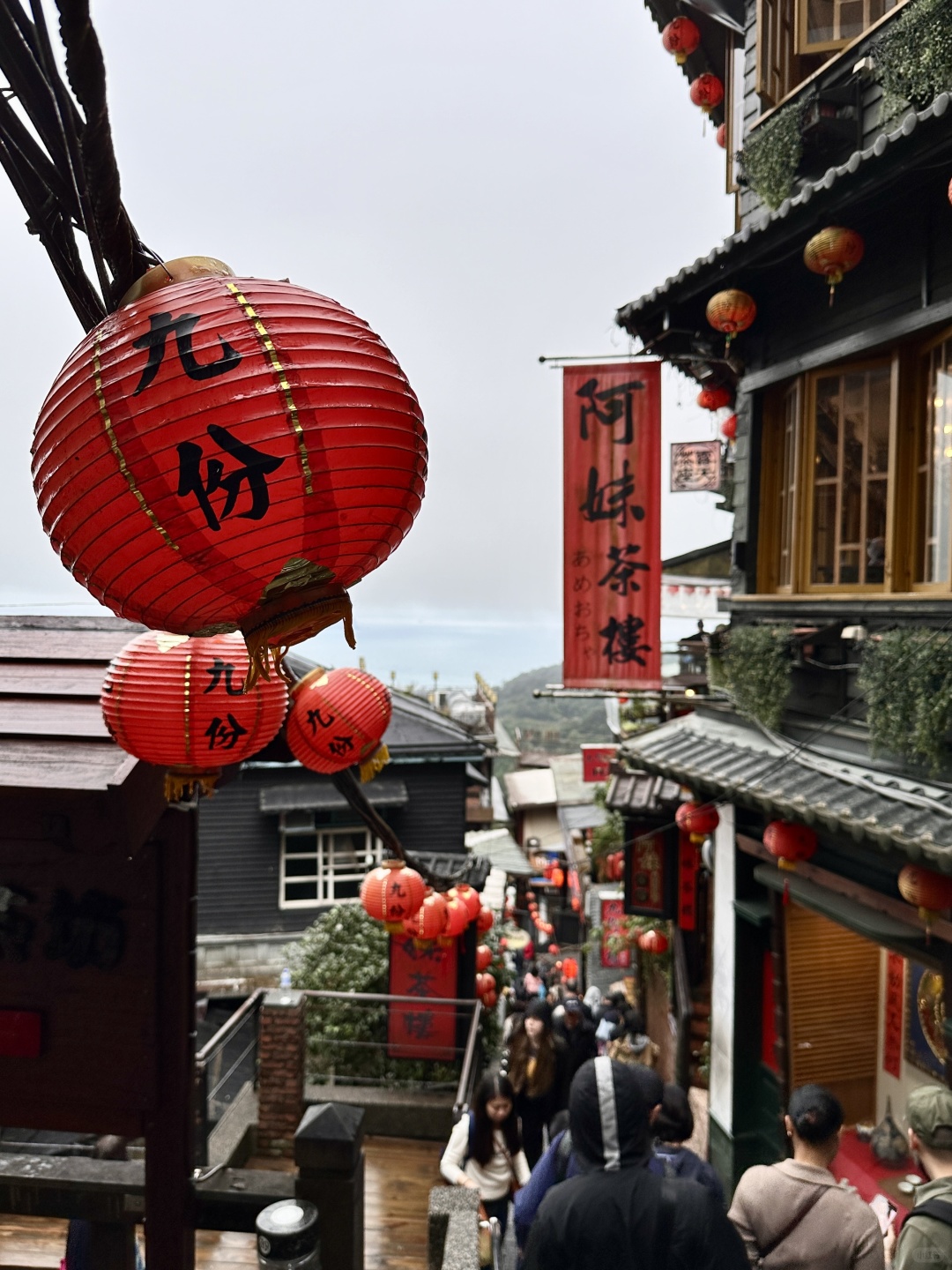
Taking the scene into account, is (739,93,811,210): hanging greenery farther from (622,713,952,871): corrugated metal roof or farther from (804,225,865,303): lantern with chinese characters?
(622,713,952,871): corrugated metal roof

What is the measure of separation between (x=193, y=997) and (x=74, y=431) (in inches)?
143

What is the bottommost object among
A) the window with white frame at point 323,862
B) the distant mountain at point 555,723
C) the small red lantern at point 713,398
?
the distant mountain at point 555,723

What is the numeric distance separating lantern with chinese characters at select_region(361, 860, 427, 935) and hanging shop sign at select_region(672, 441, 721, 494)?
315 inches

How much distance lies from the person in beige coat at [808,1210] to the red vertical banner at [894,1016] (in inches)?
212

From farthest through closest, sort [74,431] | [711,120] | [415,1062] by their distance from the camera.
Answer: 1. [711,120]
2. [415,1062]
3. [74,431]

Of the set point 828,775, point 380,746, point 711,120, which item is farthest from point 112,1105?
point 711,120

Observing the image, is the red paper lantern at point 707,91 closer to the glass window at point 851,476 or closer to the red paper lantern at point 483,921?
the glass window at point 851,476

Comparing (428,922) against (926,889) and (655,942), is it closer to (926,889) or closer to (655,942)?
(655,942)

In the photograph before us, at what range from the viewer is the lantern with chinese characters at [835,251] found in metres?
6.45

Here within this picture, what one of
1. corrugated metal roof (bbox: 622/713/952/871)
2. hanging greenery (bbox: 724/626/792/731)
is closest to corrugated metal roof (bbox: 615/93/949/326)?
hanging greenery (bbox: 724/626/792/731)

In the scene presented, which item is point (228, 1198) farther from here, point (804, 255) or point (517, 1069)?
point (804, 255)

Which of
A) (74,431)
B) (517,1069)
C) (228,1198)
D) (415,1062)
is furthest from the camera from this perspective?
(415,1062)

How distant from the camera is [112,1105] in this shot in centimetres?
444

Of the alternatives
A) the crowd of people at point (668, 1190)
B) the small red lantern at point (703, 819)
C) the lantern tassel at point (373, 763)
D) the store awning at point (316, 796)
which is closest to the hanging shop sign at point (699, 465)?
the small red lantern at point (703, 819)
